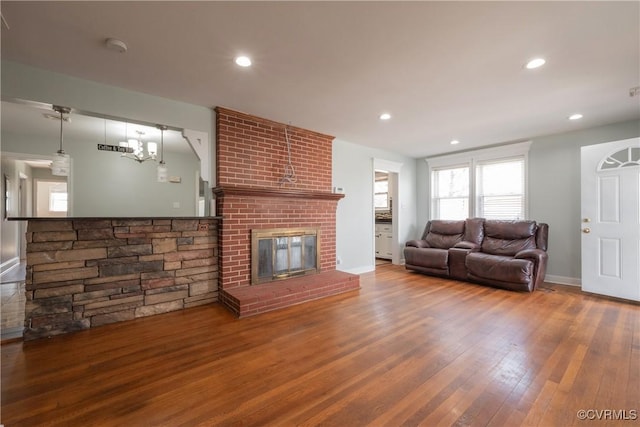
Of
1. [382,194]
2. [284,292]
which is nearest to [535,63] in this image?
[284,292]

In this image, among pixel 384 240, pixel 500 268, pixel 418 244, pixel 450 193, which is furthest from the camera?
pixel 384 240

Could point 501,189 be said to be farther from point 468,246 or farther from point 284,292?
point 284,292

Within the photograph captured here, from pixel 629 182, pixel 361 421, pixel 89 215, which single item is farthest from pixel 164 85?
pixel 629 182

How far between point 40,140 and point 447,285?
5.02 meters

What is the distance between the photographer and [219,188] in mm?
3152

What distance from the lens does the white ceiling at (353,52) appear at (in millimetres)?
1711

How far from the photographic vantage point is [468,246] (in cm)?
449

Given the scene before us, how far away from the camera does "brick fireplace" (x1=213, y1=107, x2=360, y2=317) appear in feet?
10.7

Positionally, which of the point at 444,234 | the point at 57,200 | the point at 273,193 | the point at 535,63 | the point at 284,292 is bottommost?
the point at 284,292

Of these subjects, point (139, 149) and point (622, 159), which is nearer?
point (139, 149)

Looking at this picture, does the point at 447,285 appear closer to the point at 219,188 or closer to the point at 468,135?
the point at 468,135

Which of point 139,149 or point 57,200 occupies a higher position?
point 139,149

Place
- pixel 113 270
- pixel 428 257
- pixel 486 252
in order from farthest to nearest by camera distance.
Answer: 1. pixel 428 257
2. pixel 486 252
3. pixel 113 270

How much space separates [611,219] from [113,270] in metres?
5.79
